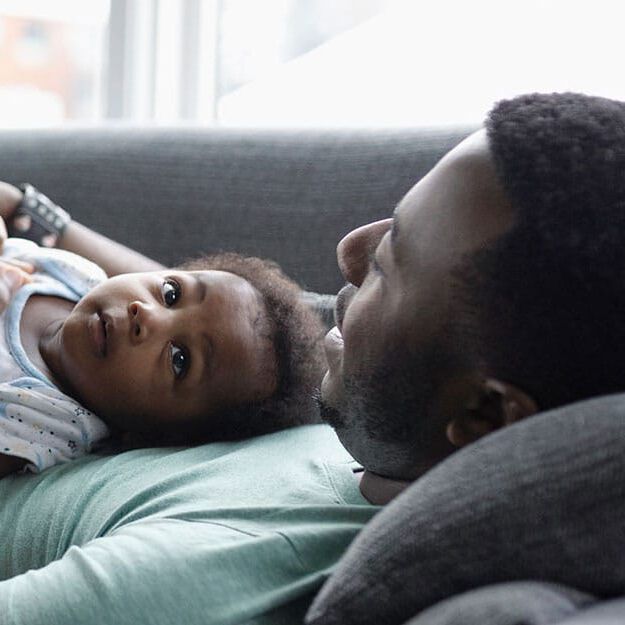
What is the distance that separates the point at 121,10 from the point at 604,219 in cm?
236

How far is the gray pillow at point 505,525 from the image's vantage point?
0.67 meters

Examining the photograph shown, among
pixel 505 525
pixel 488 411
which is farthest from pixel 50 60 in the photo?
pixel 505 525

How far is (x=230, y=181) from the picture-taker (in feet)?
6.18

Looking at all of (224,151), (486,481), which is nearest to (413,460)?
(486,481)

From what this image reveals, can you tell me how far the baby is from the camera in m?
1.40

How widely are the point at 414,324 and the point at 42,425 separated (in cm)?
61

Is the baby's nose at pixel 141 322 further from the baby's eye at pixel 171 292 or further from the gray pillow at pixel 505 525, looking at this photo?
the gray pillow at pixel 505 525

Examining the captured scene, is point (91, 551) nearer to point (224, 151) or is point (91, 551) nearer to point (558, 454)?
point (558, 454)

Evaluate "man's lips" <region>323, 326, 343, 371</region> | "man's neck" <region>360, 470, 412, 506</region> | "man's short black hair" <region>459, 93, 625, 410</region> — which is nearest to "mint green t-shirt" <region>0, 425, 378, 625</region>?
"man's neck" <region>360, 470, 412, 506</region>

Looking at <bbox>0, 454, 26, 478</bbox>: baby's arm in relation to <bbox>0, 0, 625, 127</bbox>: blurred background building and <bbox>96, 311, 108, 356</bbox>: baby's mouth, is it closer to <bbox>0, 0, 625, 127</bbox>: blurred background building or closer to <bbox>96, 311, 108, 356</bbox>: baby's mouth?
<bbox>96, 311, 108, 356</bbox>: baby's mouth

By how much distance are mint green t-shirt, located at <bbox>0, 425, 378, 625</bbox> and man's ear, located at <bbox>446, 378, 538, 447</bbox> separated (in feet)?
0.43

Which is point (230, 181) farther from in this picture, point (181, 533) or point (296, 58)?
point (181, 533)

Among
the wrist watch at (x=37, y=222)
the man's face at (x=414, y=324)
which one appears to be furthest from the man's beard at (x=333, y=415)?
the wrist watch at (x=37, y=222)

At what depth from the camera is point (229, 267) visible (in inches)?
63.6
